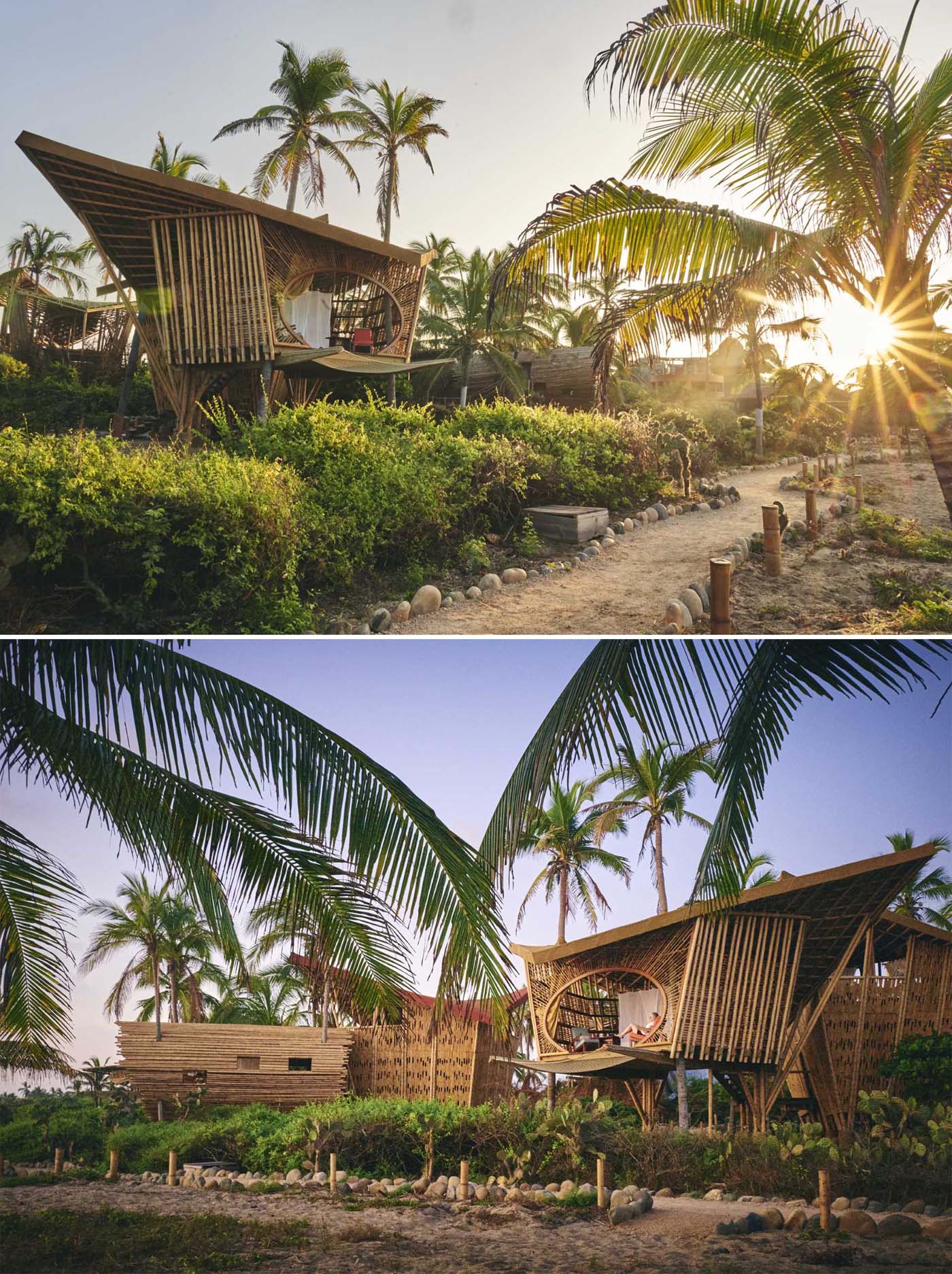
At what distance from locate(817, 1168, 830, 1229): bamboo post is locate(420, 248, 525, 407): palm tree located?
4.08 metres

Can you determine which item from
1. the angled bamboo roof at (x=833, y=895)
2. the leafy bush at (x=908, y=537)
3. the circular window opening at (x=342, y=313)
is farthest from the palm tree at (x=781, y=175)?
the angled bamboo roof at (x=833, y=895)

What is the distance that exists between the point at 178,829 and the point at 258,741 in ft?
1.39

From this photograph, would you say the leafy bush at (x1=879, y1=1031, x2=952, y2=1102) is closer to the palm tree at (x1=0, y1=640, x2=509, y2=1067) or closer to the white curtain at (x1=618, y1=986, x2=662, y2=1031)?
the white curtain at (x1=618, y1=986, x2=662, y2=1031)

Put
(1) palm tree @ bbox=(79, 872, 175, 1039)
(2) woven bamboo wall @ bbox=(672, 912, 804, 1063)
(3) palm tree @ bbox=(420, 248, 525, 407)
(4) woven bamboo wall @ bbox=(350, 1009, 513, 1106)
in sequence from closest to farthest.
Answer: (3) palm tree @ bbox=(420, 248, 525, 407) → (1) palm tree @ bbox=(79, 872, 175, 1039) → (2) woven bamboo wall @ bbox=(672, 912, 804, 1063) → (4) woven bamboo wall @ bbox=(350, 1009, 513, 1106)

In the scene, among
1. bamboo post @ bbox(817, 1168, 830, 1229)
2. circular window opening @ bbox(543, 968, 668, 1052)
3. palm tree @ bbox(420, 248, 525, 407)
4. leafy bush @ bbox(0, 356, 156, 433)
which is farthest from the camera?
circular window opening @ bbox(543, 968, 668, 1052)

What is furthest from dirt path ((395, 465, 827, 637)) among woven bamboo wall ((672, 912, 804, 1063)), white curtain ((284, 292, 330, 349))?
woven bamboo wall ((672, 912, 804, 1063))

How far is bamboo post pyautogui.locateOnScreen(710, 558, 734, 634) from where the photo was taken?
3.42 m

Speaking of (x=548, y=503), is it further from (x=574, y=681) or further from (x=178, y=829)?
(x=178, y=829)

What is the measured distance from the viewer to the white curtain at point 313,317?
548 centimetres

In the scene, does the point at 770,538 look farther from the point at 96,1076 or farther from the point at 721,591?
the point at 96,1076

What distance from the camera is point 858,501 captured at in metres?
3.94

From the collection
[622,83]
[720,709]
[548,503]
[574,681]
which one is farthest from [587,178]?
[720,709]

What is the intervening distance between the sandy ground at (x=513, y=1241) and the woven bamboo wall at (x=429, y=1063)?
157 cm

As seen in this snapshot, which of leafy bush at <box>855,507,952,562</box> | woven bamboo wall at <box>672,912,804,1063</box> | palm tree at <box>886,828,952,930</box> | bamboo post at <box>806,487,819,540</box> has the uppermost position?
bamboo post at <box>806,487,819,540</box>
